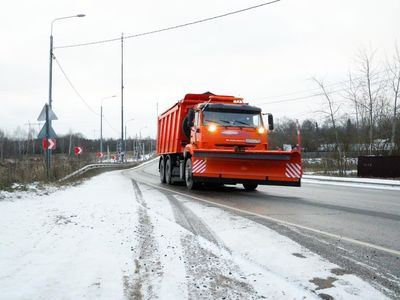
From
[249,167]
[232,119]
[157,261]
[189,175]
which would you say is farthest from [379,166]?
[157,261]

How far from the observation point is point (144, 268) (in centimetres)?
456

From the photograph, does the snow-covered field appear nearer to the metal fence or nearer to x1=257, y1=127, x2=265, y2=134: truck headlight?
x1=257, y1=127, x2=265, y2=134: truck headlight

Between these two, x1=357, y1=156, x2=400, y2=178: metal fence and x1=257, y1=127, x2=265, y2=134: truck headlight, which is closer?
x1=257, y1=127, x2=265, y2=134: truck headlight

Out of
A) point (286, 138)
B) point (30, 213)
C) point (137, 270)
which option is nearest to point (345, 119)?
point (286, 138)

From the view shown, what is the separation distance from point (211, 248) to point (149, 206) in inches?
180

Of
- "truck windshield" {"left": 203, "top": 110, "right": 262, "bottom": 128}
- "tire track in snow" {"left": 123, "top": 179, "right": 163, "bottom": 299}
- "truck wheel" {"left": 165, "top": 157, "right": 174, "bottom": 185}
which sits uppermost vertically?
"truck windshield" {"left": 203, "top": 110, "right": 262, "bottom": 128}

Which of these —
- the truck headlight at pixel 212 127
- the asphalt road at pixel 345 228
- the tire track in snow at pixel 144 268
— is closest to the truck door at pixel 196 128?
the truck headlight at pixel 212 127

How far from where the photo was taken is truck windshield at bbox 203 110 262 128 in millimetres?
13758

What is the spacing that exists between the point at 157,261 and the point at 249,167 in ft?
28.0

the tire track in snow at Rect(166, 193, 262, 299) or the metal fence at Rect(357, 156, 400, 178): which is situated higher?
the metal fence at Rect(357, 156, 400, 178)

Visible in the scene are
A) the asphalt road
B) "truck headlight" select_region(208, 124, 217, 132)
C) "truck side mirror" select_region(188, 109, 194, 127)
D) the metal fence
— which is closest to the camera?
the asphalt road

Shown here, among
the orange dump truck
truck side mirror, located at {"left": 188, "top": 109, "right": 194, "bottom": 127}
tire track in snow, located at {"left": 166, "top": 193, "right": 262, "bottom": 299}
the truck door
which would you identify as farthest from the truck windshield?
tire track in snow, located at {"left": 166, "top": 193, "right": 262, "bottom": 299}

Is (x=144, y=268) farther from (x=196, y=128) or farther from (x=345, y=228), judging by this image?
(x=196, y=128)

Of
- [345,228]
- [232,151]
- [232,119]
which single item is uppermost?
[232,119]
